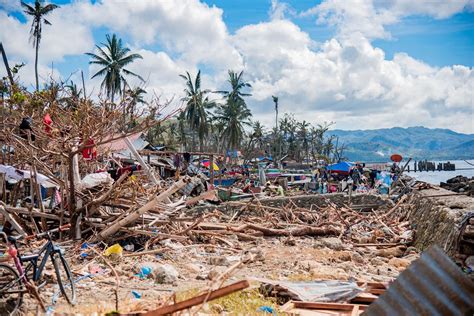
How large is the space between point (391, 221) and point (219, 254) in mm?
7508

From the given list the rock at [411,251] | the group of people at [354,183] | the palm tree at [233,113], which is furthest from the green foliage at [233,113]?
the rock at [411,251]

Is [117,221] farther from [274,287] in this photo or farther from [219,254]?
[274,287]

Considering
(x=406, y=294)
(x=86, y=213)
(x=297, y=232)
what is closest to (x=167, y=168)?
(x=297, y=232)

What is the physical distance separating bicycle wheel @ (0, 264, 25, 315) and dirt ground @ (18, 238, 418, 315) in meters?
0.18

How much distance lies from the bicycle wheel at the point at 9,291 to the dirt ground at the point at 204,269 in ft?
0.60

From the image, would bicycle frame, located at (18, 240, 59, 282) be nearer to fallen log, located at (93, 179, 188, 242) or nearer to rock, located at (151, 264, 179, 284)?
rock, located at (151, 264, 179, 284)

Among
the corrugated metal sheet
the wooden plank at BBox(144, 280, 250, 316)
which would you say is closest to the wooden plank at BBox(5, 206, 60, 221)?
the wooden plank at BBox(144, 280, 250, 316)

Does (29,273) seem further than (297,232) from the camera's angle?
No

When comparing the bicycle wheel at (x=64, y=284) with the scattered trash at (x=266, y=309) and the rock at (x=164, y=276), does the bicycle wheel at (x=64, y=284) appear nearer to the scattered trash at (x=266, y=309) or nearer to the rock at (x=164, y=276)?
the rock at (x=164, y=276)

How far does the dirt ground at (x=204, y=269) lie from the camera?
231 inches

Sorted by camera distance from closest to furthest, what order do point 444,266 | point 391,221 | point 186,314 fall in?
point 444,266
point 186,314
point 391,221

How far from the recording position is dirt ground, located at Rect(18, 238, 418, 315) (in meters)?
5.88

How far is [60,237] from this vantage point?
30.6ft

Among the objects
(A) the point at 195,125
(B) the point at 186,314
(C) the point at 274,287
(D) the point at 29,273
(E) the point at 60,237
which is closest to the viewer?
(B) the point at 186,314
